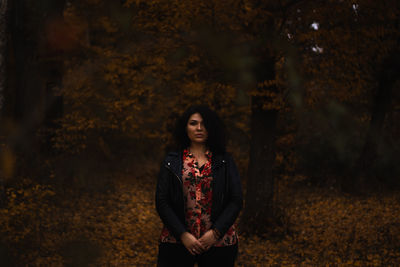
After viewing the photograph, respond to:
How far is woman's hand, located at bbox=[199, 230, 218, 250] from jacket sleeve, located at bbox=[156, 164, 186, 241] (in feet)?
0.56

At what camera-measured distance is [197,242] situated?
10.1ft

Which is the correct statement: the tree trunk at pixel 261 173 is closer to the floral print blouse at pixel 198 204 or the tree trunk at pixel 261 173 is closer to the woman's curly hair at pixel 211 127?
the woman's curly hair at pixel 211 127

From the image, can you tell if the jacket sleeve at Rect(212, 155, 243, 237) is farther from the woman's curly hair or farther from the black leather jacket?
the woman's curly hair

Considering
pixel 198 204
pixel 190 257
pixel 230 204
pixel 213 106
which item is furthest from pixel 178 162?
pixel 213 106

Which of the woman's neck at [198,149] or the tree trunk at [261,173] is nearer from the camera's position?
the woman's neck at [198,149]

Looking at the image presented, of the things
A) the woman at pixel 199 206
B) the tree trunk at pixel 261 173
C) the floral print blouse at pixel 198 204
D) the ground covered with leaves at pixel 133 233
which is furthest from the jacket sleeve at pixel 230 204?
the tree trunk at pixel 261 173

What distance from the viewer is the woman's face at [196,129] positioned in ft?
10.9

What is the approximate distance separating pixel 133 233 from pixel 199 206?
584 centimetres

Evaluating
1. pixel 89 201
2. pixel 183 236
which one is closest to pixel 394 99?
pixel 89 201

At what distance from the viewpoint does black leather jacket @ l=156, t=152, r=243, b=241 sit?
10.4ft

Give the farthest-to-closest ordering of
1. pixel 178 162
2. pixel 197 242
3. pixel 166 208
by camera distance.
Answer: pixel 178 162, pixel 166 208, pixel 197 242

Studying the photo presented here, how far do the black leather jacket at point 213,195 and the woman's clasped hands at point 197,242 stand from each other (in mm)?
71

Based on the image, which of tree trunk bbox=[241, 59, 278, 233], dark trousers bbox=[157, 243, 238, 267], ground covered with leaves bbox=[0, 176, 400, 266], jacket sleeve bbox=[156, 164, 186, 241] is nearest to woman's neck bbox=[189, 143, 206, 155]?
jacket sleeve bbox=[156, 164, 186, 241]

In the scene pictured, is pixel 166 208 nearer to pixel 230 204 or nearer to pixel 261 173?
pixel 230 204
